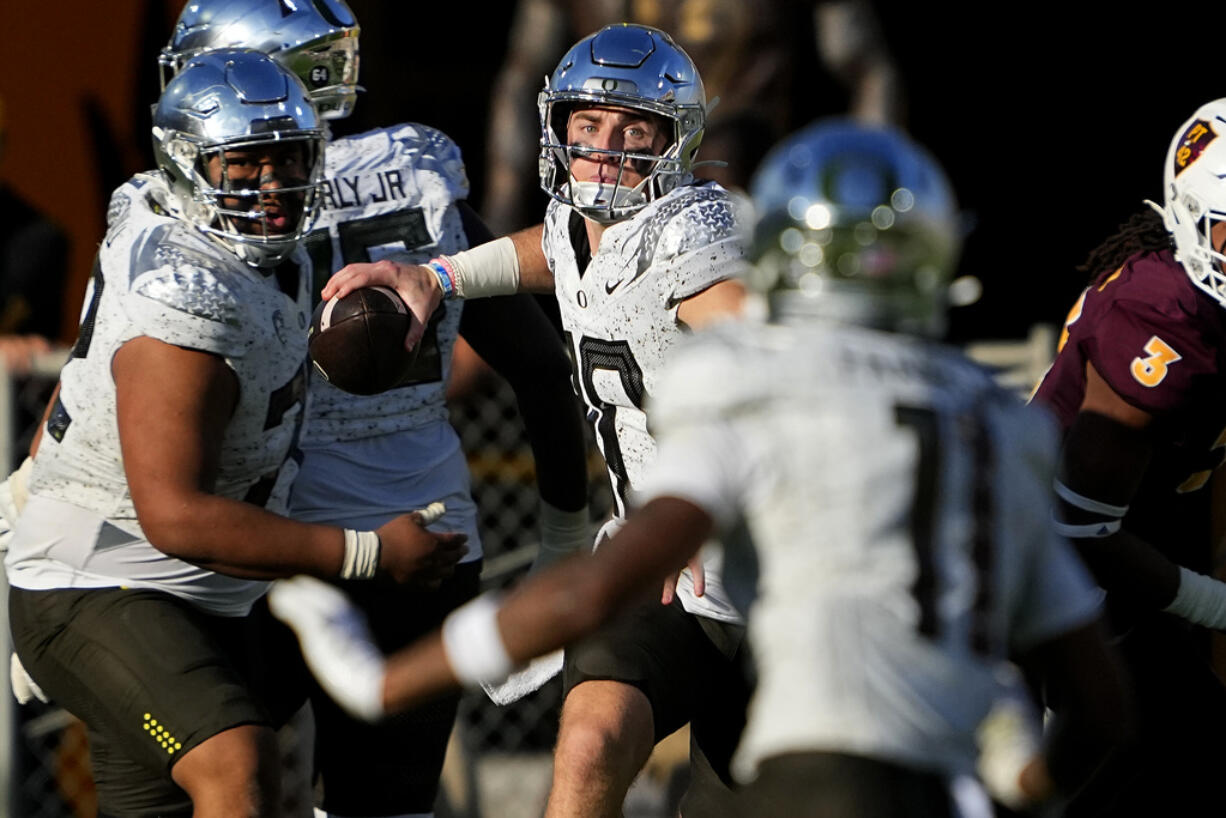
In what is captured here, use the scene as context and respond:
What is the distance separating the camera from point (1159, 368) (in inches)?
143

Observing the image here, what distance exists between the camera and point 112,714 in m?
3.52

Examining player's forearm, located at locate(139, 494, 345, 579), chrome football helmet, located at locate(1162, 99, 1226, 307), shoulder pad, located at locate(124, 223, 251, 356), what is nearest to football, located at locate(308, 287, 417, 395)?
shoulder pad, located at locate(124, 223, 251, 356)

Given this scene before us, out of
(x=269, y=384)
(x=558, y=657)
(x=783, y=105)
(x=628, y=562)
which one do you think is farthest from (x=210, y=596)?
(x=783, y=105)

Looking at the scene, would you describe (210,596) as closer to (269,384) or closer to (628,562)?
(269,384)

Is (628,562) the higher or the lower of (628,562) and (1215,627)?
the higher

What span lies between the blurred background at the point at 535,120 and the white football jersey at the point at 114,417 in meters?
1.36

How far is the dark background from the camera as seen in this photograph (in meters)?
7.88

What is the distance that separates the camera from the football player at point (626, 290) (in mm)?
3414

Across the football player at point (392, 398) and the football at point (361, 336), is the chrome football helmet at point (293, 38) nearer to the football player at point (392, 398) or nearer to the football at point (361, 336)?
the football player at point (392, 398)

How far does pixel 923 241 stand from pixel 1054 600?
50 centimetres

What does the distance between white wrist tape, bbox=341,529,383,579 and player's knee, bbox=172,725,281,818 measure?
330 millimetres

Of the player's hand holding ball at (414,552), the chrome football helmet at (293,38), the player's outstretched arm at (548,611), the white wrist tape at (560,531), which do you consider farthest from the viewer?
the white wrist tape at (560,531)

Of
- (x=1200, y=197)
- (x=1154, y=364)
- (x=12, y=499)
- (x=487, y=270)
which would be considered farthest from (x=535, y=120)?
(x=1154, y=364)

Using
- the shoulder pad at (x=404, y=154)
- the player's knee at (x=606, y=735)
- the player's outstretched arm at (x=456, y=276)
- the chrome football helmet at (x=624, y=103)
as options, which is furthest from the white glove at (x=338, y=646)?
the shoulder pad at (x=404, y=154)
